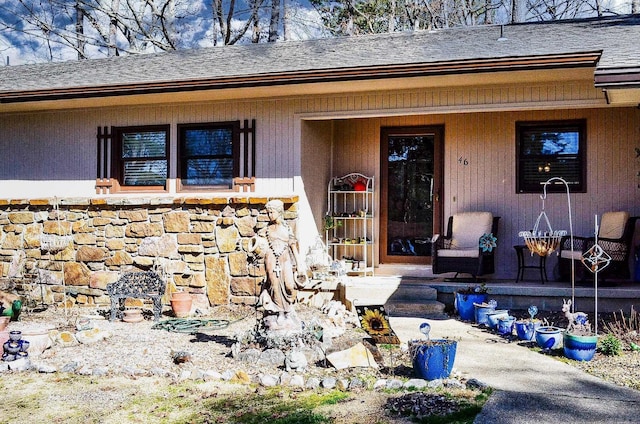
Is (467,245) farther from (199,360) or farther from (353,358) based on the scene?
(199,360)

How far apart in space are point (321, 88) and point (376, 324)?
130 inches

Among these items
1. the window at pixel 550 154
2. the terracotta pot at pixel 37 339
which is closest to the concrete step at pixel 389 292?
the window at pixel 550 154

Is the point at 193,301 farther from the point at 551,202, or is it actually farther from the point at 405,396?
the point at 551,202

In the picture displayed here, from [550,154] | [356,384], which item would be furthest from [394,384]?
[550,154]

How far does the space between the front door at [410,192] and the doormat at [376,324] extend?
12.2ft

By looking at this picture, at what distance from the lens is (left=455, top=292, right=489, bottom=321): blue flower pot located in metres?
6.62

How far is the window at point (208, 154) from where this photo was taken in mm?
8188

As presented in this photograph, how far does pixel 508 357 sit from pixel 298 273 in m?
1.94

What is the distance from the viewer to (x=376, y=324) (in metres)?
5.32

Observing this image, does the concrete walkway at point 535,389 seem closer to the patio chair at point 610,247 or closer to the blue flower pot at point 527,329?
the blue flower pot at point 527,329

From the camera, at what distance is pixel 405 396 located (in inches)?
149

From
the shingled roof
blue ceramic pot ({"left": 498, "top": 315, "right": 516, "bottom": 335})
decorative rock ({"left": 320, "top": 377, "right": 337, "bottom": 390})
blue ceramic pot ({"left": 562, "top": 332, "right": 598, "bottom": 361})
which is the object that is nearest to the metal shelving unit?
the shingled roof

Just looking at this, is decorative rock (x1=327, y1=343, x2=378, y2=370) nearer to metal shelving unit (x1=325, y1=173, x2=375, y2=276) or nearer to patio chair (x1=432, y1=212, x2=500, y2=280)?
patio chair (x1=432, y1=212, x2=500, y2=280)

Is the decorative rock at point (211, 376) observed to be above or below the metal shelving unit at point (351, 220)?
below
